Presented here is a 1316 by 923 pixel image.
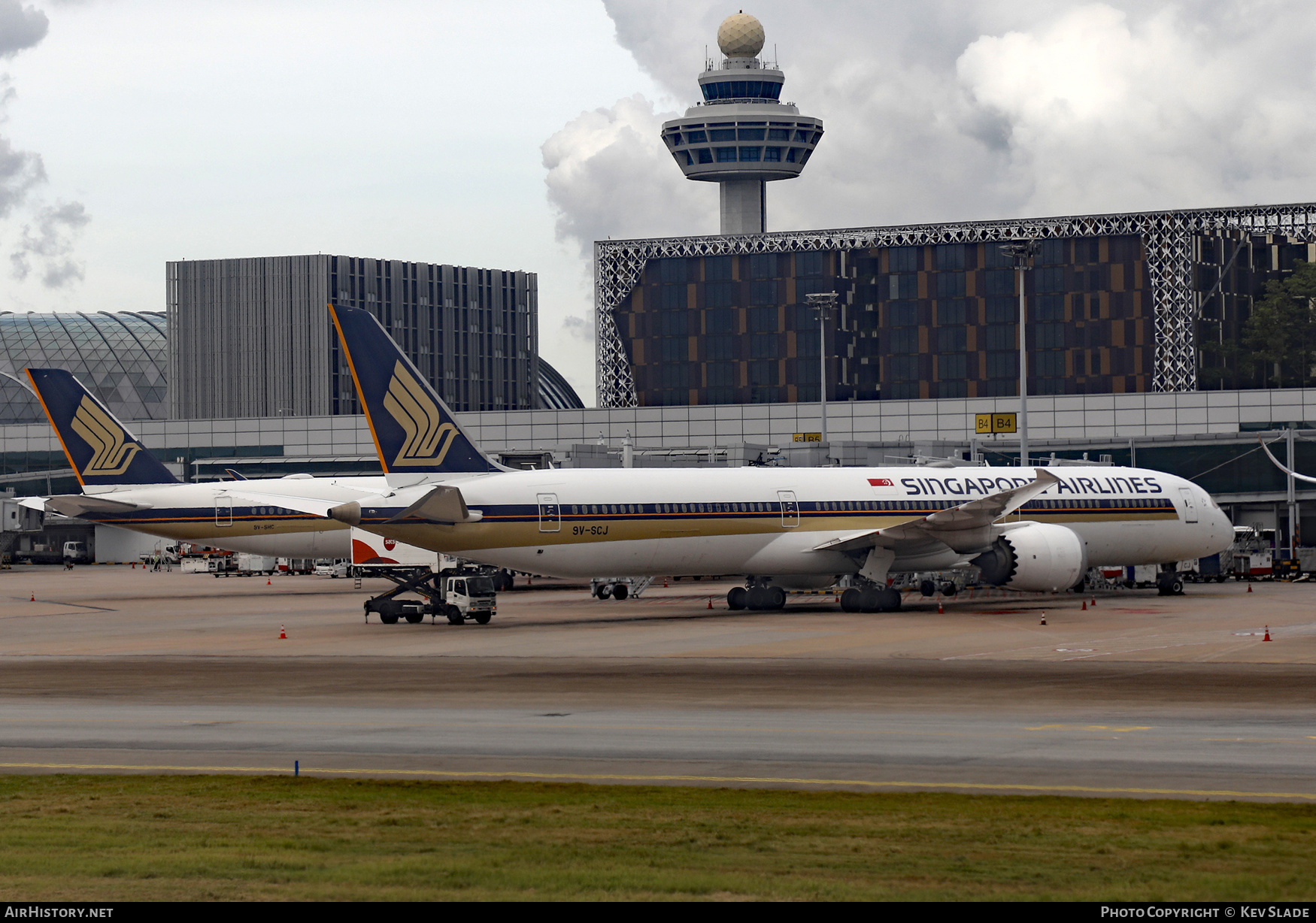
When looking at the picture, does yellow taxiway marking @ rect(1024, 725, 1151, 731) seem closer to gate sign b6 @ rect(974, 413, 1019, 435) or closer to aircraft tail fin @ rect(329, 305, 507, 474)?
aircraft tail fin @ rect(329, 305, 507, 474)

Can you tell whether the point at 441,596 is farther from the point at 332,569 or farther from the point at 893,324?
the point at 893,324

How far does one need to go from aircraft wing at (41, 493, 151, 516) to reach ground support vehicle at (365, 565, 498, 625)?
1776 centimetres

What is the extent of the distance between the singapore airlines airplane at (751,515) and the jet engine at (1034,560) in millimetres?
46

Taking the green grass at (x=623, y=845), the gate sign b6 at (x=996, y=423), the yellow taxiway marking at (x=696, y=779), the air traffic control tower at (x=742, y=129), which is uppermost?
the air traffic control tower at (x=742, y=129)

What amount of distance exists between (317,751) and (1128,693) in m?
13.3

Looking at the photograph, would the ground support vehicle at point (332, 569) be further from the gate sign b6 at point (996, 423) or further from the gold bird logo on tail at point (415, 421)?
the gold bird logo on tail at point (415, 421)

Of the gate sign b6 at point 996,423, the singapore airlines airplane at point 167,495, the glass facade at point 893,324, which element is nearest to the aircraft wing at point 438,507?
the singapore airlines airplane at point 167,495

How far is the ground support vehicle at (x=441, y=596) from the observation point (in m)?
43.8

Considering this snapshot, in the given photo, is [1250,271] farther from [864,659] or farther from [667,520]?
[864,659]

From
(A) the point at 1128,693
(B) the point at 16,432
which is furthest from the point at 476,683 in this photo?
(B) the point at 16,432

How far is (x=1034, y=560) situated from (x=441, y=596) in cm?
1812

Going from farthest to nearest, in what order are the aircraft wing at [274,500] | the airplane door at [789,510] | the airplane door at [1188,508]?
the aircraft wing at [274,500]
the airplane door at [1188,508]
the airplane door at [789,510]

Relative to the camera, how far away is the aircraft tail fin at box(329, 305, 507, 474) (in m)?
41.3

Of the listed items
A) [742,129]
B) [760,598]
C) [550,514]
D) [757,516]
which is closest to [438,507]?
[550,514]
